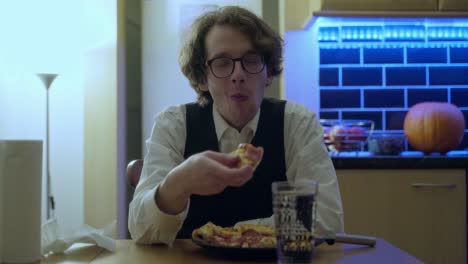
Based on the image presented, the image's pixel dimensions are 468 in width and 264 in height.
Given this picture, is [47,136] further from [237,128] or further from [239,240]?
[239,240]

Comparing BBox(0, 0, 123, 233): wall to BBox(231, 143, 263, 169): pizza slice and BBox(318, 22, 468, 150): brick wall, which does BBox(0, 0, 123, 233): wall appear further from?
BBox(231, 143, 263, 169): pizza slice

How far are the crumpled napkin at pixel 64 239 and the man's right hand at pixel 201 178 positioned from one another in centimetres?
12

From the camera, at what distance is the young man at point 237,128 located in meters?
1.34

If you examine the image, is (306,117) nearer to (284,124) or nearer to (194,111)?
(284,124)

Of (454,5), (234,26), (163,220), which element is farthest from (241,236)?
(454,5)

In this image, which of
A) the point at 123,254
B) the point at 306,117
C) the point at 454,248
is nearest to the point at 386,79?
the point at 454,248

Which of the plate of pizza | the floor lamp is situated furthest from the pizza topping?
the floor lamp

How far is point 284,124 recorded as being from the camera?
5.00 feet

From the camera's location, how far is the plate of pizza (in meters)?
0.94

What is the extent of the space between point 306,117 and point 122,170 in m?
1.36

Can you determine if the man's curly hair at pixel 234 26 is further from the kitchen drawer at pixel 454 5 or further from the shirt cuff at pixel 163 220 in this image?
the kitchen drawer at pixel 454 5

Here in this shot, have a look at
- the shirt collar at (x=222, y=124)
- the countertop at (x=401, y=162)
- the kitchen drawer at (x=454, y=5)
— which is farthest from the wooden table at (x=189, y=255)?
the kitchen drawer at (x=454, y=5)

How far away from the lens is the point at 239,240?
0.99 meters

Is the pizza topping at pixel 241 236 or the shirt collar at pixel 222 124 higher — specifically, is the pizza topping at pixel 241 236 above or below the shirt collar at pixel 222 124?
below
